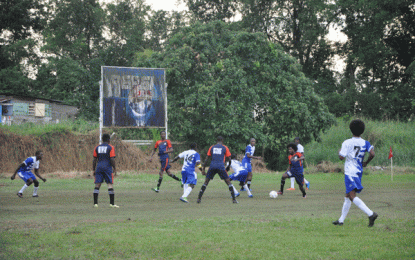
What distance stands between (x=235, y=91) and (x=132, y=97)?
8709mm

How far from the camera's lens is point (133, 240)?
7.38m

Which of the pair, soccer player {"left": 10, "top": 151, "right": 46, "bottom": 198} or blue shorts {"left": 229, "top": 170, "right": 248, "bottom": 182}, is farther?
blue shorts {"left": 229, "top": 170, "right": 248, "bottom": 182}

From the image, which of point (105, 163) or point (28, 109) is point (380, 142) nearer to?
point (28, 109)

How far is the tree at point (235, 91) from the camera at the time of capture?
3278 cm

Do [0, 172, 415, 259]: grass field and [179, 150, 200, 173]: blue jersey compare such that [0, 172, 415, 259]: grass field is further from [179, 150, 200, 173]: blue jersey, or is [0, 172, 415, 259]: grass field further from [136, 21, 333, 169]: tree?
[136, 21, 333, 169]: tree

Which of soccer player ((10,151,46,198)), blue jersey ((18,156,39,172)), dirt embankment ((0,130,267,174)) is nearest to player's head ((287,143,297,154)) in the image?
soccer player ((10,151,46,198))

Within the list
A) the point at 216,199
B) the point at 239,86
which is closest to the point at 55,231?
the point at 216,199

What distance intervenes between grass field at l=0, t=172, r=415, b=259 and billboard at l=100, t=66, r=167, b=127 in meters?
14.0

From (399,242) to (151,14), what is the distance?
161 ft

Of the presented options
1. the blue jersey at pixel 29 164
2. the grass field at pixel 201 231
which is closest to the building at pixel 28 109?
the blue jersey at pixel 29 164

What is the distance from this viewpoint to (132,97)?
27.8 metres

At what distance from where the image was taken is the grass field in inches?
259

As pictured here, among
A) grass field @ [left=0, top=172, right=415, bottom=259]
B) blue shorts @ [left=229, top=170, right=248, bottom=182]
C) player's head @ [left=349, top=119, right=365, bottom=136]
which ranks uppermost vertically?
player's head @ [left=349, top=119, right=365, bottom=136]

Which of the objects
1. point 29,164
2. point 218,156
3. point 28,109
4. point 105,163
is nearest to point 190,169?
point 218,156
